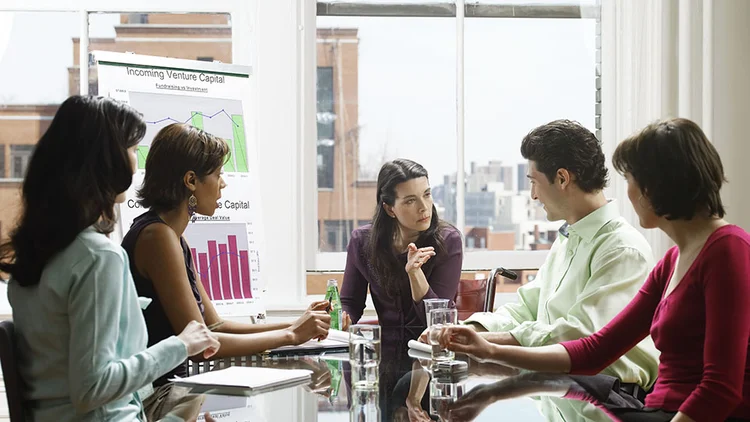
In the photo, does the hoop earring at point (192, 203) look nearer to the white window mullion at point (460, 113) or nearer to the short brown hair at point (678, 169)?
the short brown hair at point (678, 169)

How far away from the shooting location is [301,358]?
243 centimetres

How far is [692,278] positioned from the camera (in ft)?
5.56

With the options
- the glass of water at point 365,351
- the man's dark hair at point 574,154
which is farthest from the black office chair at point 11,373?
the man's dark hair at point 574,154

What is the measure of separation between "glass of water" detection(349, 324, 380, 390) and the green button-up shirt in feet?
1.58

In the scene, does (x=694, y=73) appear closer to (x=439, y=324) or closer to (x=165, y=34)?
(x=439, y=324)

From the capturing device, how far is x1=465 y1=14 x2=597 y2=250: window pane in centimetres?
430

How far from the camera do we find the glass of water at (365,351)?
6.66 ft

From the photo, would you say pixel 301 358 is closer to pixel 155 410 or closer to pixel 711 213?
pixel 155 410

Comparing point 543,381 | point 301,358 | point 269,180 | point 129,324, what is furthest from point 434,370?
point 269,180

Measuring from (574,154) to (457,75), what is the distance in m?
1.94

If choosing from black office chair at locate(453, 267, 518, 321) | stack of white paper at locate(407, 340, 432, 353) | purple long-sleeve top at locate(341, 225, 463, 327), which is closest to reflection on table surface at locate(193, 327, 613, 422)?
stack of white paper at locate(407, 340, 432, 353)

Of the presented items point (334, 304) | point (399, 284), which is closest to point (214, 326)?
point (334, 304)

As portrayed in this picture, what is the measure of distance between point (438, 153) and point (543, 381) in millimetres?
2398

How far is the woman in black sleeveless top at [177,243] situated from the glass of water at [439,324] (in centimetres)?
50
